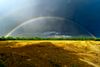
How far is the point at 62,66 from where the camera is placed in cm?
1775

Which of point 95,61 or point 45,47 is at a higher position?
point 45,47

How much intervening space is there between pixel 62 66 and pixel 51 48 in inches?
213

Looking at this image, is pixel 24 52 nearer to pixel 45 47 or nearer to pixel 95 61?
pixel 45 47

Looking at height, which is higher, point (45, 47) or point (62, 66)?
point (45, 47)

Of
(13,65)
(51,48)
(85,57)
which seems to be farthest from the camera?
(51,48)

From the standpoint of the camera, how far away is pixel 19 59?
59.6 ft

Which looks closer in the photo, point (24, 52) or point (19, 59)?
point (19, 59)

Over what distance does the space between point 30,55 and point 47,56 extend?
140 centimetres

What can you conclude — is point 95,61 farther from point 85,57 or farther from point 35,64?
point 35,64

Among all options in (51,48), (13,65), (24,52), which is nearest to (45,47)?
(51,48)

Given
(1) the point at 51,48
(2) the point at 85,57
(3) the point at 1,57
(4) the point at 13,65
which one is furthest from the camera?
(1) the point at 51,48

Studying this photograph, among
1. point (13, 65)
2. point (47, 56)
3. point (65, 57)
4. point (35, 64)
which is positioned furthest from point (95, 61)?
point (13, 65)

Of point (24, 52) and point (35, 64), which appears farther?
point (24, 52)

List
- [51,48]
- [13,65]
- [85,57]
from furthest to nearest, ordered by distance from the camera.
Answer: [51,48] → [85,57] → [13,65]
